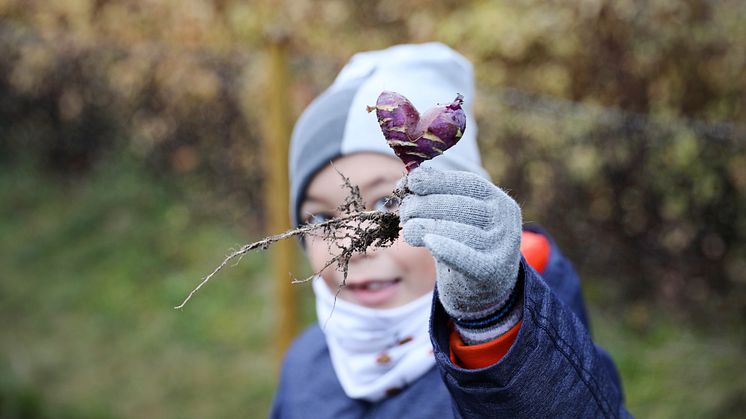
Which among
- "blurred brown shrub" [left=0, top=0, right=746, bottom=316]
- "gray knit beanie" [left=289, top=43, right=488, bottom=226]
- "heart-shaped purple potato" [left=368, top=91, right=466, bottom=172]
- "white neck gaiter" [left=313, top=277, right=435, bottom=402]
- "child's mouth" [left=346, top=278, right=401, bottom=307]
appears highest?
"heart-shaped purple potato" [left=368, top=91, right=466, bottom=172]

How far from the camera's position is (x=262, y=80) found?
15.1 ft

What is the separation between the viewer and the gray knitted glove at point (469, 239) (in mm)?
1048

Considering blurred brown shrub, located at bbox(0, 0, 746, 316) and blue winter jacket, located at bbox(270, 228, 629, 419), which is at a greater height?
blue winter jacket, located at bbox(270, 228, 629, 419)

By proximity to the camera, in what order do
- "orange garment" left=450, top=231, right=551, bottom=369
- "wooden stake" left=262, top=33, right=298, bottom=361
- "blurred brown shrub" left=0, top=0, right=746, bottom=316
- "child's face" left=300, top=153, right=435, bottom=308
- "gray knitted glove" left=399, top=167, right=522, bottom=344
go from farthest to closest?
1. "blurred brown shrub" left=0, top=0, right=746, bottom=316
2. "wooden stake" left=262, top=33, right=298, bottom=361
3. "child's face" left=300, top=153, right=435, bottom=308
4. "orange garment" left=450, top=231, right=551, bottom=369
5. "gray knitted glove" left=399, top=167, right=522, bottom=344

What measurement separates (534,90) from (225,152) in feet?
6.80

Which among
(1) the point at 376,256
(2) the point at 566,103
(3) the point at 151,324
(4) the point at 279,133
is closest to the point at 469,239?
(1) the point at 376,256

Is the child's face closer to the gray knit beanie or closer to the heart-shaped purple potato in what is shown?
the gray knit beanie

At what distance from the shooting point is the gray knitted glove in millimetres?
1048

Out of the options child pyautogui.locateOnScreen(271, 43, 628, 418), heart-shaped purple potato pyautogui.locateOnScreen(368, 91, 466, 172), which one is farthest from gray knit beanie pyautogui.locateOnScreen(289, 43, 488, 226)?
heart-shaped purple potato pyautogui.locateOnScreen(368, 91, 466, 172)

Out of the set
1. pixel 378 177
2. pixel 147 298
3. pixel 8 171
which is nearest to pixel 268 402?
pixel 147 298

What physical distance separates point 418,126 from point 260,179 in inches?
151

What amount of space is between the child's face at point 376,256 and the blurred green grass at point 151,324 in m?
1.99

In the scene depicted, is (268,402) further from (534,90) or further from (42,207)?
(42,207)

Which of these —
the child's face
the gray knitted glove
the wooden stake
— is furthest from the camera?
the wooden stake
